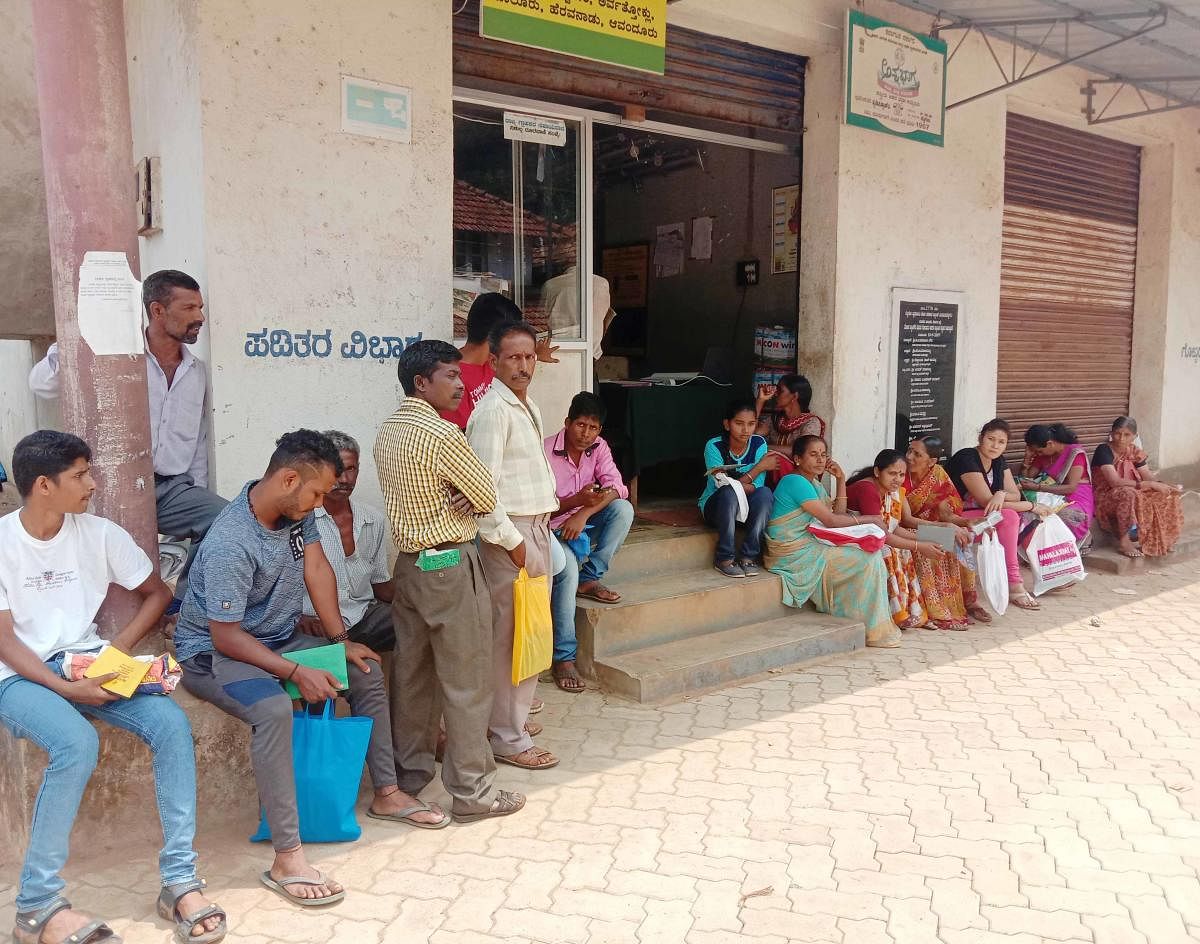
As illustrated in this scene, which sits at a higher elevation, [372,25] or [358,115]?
[372,25]

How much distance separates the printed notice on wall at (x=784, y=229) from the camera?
6906mm

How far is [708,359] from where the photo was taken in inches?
287

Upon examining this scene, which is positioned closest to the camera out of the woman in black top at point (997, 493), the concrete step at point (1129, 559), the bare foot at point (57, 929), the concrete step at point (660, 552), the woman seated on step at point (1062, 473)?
the bare foot at point (57, 929)

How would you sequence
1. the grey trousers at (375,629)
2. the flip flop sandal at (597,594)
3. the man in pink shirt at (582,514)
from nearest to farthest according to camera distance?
the grey trousers at (375,629)
the man in pink shirt at (582,514)
the flip flop sandal at (597,594)

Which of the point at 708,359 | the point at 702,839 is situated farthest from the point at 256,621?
the point at 708,359

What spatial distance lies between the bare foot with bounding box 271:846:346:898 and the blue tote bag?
0.68 feet

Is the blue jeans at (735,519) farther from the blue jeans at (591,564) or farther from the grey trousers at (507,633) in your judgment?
the grey trousers at (507,633)

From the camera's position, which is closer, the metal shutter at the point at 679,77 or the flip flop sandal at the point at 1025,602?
the metal shutter at the point at 679,77

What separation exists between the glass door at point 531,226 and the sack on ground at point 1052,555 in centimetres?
329

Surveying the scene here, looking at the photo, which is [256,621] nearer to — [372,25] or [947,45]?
[372,25]

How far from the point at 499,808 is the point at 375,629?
0.85 meters

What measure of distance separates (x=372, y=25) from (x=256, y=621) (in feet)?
8.91

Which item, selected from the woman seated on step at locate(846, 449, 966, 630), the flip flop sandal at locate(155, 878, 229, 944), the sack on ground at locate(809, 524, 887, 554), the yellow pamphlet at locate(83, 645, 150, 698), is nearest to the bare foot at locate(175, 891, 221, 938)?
the flip flop sandal at locate(155, 878, 229, 944)

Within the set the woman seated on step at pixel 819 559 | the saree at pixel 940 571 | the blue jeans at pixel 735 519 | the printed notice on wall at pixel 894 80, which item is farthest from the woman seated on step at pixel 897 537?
the printed notice on wall at pixel 894 80
